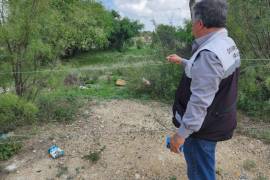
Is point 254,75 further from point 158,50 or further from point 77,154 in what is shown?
point 77,154

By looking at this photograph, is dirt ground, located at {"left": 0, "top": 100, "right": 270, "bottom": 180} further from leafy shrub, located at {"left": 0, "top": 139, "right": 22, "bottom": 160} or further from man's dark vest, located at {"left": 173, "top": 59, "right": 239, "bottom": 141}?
man's dark vest, located at {"left": 173, "top": 59, "right": 239, "bottom": 141}

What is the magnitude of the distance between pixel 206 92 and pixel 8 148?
2.70 meters

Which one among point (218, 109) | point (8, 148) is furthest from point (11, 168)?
point (218, 109)

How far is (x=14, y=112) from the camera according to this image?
3.98 metres

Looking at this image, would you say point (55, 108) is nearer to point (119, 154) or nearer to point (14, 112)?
point (14, 112)

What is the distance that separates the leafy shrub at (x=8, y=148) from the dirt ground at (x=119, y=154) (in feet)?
0.24

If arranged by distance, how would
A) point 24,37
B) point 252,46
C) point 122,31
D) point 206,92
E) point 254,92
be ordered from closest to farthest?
point 206,92, point 24,37, point 254,92, point 252,46, point 122,31

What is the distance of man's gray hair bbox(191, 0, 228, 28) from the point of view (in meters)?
1.76

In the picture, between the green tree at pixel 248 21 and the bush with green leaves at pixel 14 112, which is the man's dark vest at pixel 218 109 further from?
the green tree at pixel 248 21

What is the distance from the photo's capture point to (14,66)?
404 centimetres

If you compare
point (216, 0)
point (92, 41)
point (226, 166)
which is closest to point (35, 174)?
point (226, 166)

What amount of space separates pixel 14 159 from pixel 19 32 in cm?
156

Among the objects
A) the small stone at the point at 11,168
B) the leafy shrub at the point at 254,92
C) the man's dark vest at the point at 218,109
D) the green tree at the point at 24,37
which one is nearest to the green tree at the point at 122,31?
the leafy shrub at the point at 254,92

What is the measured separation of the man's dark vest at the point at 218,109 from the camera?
1909 mm
